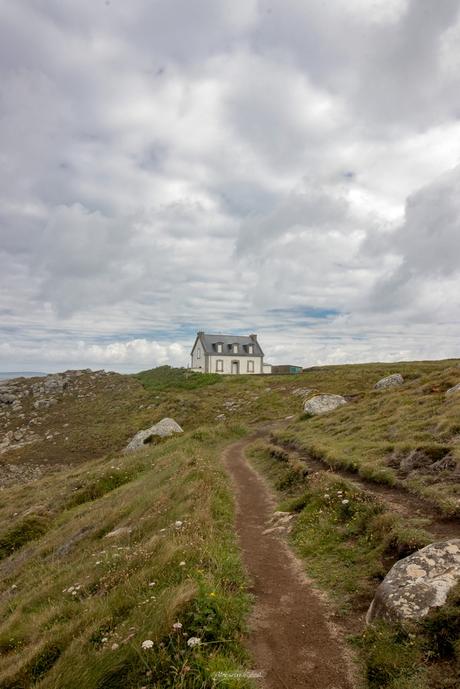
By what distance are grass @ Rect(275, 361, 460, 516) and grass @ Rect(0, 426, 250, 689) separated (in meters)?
5.73

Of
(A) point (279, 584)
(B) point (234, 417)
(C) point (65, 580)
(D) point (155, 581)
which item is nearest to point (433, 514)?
(A) point (279, 584)

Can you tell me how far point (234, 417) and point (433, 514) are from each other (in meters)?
37.6

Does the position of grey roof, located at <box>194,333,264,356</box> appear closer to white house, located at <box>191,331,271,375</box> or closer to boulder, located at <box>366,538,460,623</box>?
white house, located at <box>191,331,271,375</box>

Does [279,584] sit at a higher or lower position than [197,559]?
lower

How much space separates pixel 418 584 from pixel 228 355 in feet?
257

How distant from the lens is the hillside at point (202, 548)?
20.9 ft

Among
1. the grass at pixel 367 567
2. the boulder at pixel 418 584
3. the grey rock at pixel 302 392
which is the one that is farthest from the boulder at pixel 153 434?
the boulder at pixel 418 584

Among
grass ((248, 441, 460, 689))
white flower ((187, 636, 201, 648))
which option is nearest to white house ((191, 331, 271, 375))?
grass ((248, 441, 460, 689))

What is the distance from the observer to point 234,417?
4806cm

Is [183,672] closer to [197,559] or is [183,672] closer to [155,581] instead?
[155,581]

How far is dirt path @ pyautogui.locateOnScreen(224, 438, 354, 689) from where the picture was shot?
21.0 ft

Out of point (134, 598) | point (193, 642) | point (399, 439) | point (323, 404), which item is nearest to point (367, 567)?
point (193, 642)

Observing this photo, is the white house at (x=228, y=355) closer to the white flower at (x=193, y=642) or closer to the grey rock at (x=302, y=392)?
the grey rock at (x=302, y=392)

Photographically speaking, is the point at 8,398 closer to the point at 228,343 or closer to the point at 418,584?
the point at 228,343
